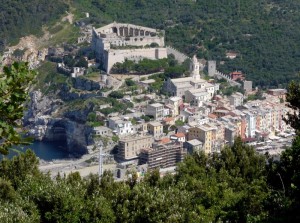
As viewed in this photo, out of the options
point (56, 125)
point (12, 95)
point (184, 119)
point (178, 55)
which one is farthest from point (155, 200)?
point (178, 55)

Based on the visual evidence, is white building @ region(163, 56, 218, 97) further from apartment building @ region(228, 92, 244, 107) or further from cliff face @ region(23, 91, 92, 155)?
cliff face @ region(23, 91, 92, 155)

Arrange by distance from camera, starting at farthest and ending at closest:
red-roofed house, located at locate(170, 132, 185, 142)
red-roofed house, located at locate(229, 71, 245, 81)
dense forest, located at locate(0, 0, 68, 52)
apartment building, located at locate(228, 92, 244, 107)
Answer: dense forest, located at locate(0, 0, 68, 52)
red-roofed house, located at locate(229, 71, 245, 81)
apartment building, located at locate(228, 92, 244, 107)
red-roofed house, located at locate(170, 132, 185, 142)

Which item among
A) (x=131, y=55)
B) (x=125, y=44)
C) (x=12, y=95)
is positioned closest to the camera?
(x=12, y=95)

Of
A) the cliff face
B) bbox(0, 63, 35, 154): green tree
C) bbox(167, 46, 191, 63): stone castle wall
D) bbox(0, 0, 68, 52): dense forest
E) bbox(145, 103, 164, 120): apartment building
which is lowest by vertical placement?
the cliff face

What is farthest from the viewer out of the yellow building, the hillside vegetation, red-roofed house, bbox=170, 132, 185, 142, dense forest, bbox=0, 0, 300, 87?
dense forest, bbox=0, 0, 300, 87

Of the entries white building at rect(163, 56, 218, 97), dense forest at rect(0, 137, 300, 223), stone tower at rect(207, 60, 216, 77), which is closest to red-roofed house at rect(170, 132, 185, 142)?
white building at rect(163, 56, 218, 97)

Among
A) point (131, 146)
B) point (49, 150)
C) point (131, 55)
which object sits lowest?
point (49, 150)

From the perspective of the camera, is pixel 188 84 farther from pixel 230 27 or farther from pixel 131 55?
pixel 230 27

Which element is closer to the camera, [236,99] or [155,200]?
[155,200]
